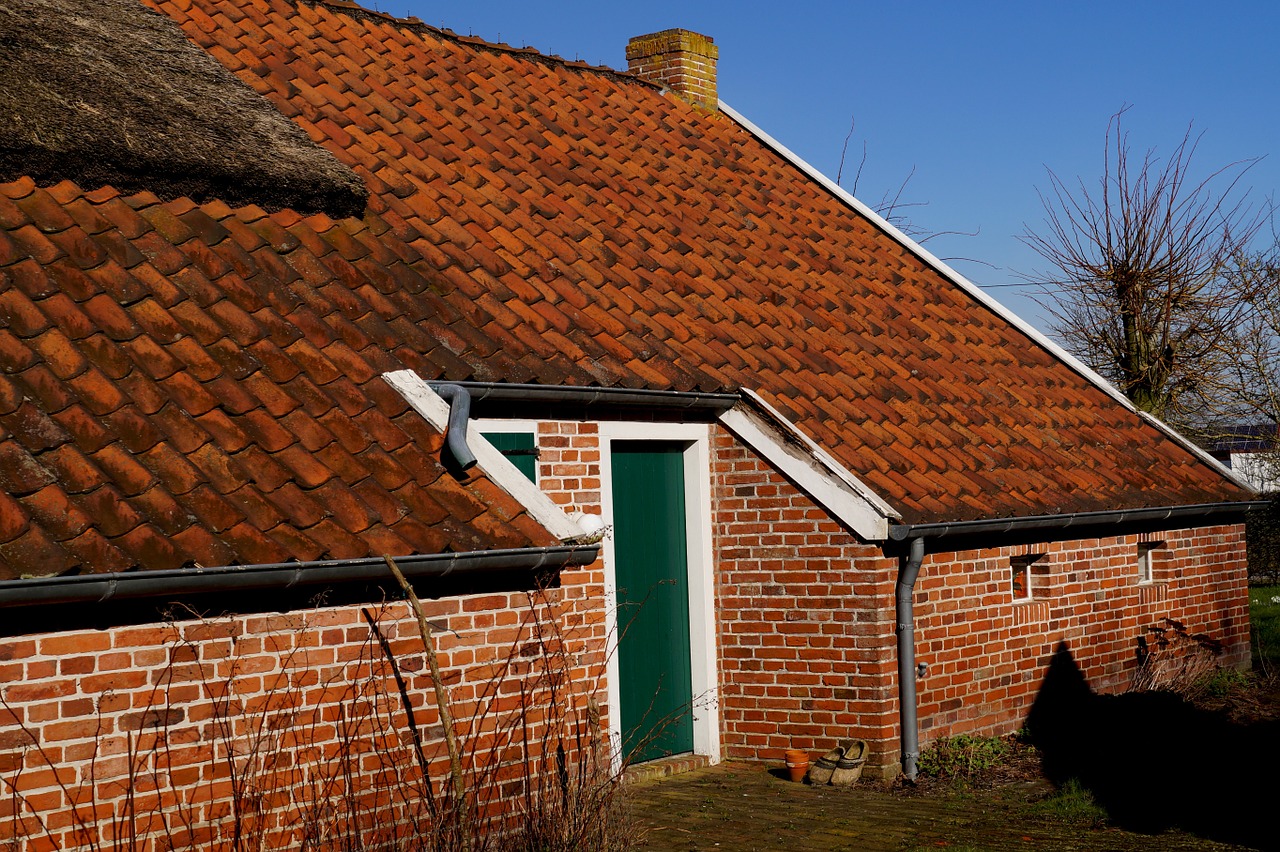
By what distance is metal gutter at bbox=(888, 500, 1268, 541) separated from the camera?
9.02 metres

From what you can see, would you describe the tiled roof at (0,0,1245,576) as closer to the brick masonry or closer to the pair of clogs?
the brick masonry

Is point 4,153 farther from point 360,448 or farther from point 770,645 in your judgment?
point 770,645

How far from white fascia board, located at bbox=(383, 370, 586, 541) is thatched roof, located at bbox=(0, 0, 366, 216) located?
1.57m

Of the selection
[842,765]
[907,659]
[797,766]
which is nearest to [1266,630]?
[907,659]

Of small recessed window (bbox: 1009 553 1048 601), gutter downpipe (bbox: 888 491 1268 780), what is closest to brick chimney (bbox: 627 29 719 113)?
small recessed window (bbox: 1009 553 1048 601)

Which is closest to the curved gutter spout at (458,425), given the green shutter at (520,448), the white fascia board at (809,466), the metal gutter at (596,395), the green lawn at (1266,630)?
the metal gutter at (596,395)

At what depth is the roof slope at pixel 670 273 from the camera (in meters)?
9.21

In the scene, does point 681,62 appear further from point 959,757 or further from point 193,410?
point 193,410

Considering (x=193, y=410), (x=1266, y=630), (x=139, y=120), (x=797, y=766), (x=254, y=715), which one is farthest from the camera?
(x=1266, y=630)

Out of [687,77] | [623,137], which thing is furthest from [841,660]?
[687,77]

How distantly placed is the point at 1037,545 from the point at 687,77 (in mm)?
6333

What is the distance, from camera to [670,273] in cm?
1055

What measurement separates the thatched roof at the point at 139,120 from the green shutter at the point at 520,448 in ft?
5.88

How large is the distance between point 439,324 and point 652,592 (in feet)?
8.43
